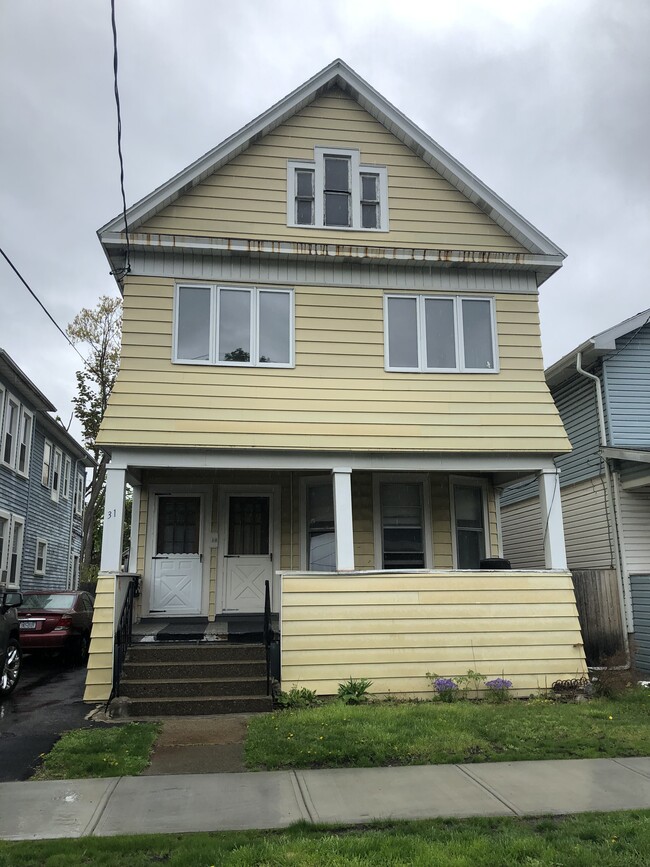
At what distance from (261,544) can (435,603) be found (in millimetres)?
3378

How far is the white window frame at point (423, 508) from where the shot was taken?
1265 centimetres

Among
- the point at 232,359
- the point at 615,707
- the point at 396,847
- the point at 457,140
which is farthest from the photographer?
the point at 457,140

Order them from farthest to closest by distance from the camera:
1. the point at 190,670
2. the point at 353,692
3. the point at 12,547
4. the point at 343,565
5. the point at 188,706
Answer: the point at 12,547
the point at 343,565
the point at 190,670
the point at 353,692
the point at 188,706

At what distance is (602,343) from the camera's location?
1424 centimetres

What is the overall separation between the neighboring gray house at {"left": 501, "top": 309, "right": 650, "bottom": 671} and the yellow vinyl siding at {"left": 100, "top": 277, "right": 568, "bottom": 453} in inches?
108

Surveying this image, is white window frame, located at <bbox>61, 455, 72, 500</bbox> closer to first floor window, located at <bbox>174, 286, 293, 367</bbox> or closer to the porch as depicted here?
the porch

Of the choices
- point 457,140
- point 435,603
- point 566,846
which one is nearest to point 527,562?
point 435,603

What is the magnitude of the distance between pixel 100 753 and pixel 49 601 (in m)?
8.37

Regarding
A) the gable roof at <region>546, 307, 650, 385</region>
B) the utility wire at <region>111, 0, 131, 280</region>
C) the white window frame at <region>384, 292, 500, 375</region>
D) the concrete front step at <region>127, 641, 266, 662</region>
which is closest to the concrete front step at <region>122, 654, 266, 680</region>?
the concrete front step at <region>127, 641, 266, 662</region>

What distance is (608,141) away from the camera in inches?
790

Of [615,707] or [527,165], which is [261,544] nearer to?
[615,707]

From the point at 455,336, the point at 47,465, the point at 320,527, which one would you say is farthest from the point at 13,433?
the point at 455,336

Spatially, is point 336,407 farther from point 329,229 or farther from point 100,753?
point 100,753

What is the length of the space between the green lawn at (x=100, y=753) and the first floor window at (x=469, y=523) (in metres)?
6.38
